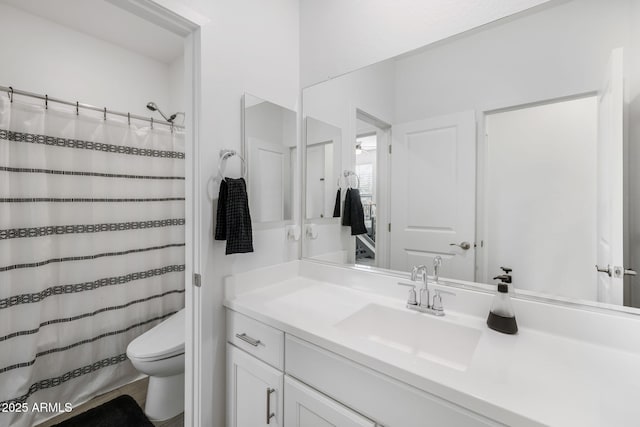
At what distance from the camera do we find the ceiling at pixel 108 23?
5.59 ft

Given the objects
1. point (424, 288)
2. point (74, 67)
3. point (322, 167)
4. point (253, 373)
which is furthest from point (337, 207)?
point (74, 67)

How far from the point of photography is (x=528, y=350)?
794 mm

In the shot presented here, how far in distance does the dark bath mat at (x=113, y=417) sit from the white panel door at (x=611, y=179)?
2.26 meters

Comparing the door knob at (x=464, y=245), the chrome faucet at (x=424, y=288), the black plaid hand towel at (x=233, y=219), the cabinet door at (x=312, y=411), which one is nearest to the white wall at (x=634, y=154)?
the door knob at (x=464, y=245)

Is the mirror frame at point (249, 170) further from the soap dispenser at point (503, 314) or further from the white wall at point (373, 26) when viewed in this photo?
the soap dispenser at point (503, 314)

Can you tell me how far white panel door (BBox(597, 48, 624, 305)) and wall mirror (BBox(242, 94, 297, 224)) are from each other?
1279mm

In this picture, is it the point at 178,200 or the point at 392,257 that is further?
the point at 178,200

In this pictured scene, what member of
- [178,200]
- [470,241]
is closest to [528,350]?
[470,241]

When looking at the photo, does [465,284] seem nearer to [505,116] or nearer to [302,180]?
[505,116]

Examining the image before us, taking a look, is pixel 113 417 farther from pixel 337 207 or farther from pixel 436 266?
pixel 436 266

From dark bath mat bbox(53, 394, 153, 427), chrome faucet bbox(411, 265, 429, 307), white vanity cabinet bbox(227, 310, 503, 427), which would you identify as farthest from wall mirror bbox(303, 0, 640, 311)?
dark bath mat bbox(53, 394, 153, 427)

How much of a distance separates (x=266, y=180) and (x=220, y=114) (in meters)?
0.39

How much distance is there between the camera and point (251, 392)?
1088 mm

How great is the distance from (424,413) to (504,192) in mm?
821
